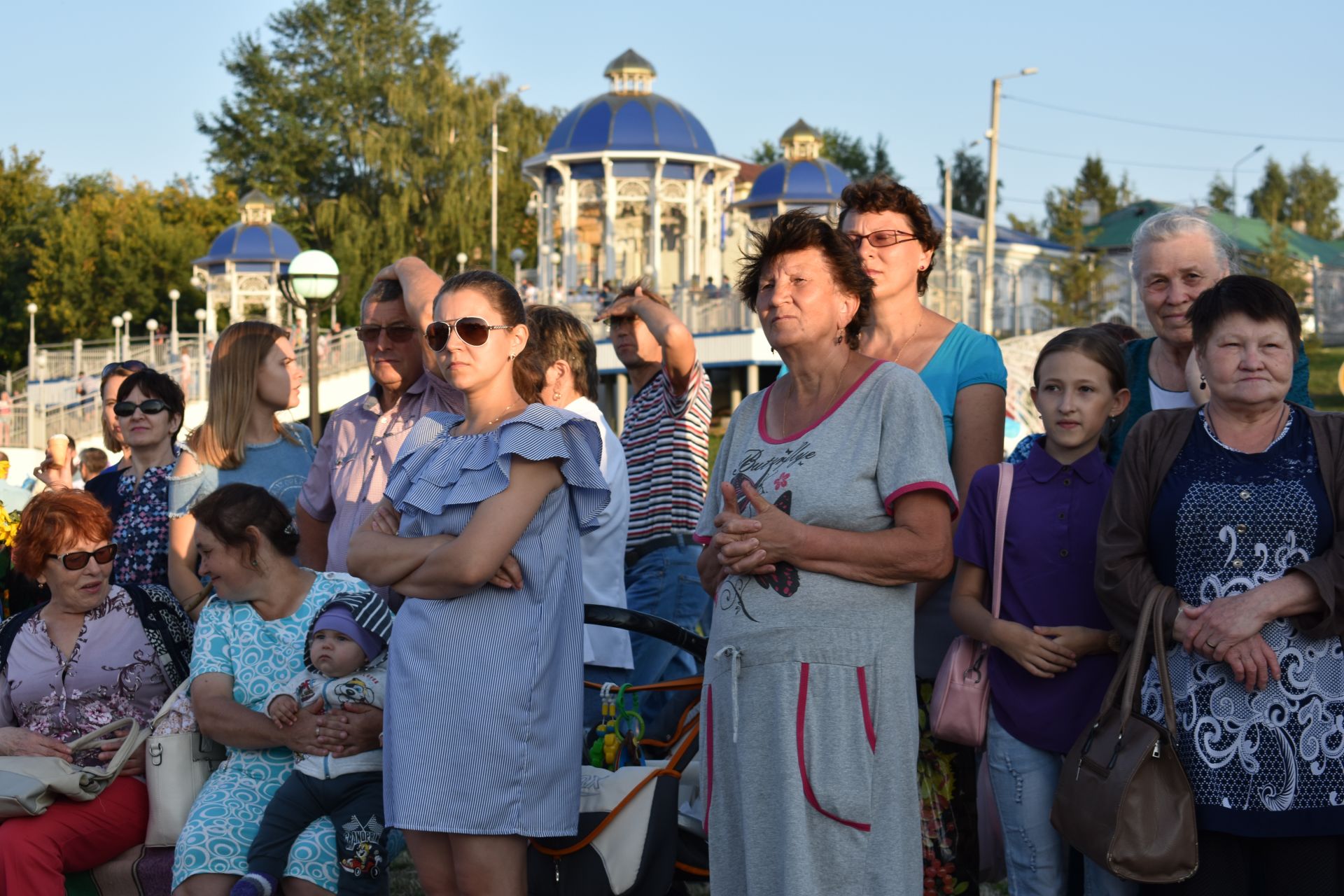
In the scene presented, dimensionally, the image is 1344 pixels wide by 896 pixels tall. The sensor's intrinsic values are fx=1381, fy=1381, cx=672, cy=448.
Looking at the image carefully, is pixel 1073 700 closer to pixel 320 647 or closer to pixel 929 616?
pixel 929 616

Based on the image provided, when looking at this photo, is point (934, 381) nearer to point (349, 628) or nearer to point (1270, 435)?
point (1270, 435)

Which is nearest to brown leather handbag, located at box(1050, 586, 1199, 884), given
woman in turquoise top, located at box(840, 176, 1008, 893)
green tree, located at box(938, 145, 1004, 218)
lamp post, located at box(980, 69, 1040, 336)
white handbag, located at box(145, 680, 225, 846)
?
woman in turquoise top, located at box(840, 176, 1008, 893)

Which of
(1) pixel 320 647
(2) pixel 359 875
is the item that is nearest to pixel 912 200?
(1) pixel 320 647

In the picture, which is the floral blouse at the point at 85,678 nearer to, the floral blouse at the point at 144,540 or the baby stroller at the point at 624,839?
the floral blouse at the point at 144,540

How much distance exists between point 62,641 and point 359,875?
1.56 m

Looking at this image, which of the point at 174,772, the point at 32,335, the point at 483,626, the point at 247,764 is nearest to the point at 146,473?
the point at 174,772

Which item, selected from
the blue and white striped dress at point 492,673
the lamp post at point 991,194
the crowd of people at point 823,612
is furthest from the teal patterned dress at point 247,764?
the lamp post at point 991,194

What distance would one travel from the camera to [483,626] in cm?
375

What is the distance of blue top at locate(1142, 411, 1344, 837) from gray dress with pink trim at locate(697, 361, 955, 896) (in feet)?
2.16

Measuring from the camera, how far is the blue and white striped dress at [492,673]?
3.68 metres

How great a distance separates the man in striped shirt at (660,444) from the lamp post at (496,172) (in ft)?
128

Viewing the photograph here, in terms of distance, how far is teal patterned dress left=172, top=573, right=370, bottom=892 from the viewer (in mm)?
4266

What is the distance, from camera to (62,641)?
196 inches

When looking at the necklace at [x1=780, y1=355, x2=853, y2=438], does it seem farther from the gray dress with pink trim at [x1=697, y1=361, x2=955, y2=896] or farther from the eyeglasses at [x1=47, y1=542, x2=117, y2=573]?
the eyeglasses at [x1=47, y1=542, x2=117, y2=573]
